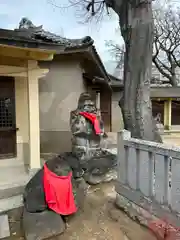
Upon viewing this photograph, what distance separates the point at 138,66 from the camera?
5527 mm

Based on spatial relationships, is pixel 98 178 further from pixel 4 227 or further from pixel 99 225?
pixel 4 227

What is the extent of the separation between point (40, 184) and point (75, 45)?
4695 millimetres

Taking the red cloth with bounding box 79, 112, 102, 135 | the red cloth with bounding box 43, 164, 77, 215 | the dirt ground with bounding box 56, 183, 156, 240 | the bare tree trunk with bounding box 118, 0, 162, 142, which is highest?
the bare tree trunk with bounding box 118, 0, 162, 142

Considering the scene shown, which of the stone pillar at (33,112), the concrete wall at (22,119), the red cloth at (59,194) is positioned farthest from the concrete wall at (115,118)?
the red cloth at (59,194)

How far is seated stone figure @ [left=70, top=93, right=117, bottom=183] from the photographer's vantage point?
5750 millimetres

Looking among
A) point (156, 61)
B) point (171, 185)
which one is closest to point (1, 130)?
point (171, 185)

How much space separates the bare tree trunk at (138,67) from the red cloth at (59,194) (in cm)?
230

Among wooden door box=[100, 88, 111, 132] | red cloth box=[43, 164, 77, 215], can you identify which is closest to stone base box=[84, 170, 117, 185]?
red cloth box=[43, 164, 77, 215]

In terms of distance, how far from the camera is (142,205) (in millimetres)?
3777

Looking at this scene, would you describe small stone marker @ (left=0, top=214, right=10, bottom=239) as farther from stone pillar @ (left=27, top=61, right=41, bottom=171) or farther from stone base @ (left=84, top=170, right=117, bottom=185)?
stone base @ (left=84, top=170, right=117, bottom=185)

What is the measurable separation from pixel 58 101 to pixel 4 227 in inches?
210

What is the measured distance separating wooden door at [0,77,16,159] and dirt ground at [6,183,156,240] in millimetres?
2444

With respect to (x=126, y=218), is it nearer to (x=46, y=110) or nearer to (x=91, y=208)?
(x=91, y=208)

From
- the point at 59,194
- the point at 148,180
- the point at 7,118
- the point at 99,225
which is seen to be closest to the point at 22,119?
the point at 7,118
